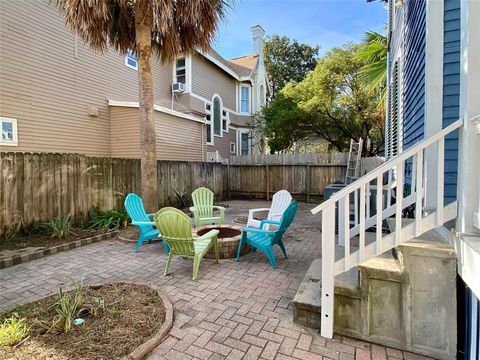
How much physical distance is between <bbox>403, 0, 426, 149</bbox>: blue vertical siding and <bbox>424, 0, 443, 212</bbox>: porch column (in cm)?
47

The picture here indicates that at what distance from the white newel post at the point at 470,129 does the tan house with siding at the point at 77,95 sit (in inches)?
233

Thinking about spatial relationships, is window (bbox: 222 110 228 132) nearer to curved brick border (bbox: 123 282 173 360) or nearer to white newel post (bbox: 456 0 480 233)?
curved brick border (bbox: 123 282 173 360)

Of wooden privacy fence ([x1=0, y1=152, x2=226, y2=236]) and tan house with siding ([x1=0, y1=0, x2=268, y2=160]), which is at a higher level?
tan house with siding ([x1=0, y1=0, x2=268, y2=160])

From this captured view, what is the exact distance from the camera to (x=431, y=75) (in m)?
2.69

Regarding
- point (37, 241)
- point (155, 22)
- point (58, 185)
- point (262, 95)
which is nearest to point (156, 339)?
point (37, 241)

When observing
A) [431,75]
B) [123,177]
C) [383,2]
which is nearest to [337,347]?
[431,75]

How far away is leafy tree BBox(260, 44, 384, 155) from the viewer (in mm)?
12578

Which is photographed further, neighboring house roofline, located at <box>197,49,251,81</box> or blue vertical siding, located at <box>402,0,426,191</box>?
neighboring house roofline, located at <box>197,49,251,81</box>

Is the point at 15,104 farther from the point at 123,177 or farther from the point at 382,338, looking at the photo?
the point at 382,338

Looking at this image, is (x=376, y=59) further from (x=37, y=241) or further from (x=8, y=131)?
Answer: (x=8, y=131)

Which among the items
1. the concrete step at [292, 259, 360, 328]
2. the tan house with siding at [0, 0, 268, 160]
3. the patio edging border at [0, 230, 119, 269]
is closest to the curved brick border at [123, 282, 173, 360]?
the concrete step at [292, 259, 360, 328]

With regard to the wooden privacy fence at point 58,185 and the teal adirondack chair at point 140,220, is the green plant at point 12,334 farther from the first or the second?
the wooden privacy fence at point 58,185

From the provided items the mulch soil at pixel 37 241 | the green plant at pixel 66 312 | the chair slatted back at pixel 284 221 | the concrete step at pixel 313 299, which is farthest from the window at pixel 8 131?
the concrete step at pixel 313 299

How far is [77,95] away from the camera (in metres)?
8.58
